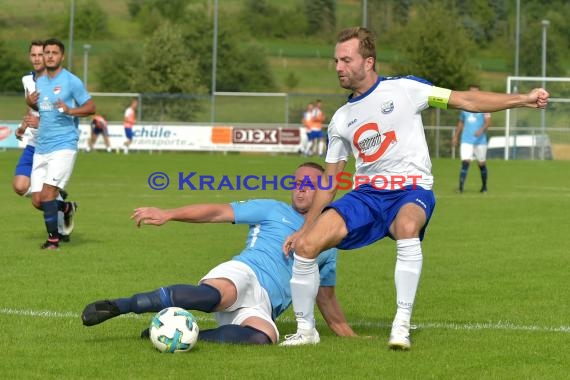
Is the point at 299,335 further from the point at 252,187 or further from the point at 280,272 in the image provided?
the point at 252,187

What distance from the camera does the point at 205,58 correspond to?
7781 centimetres

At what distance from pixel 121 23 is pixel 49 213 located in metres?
92.1

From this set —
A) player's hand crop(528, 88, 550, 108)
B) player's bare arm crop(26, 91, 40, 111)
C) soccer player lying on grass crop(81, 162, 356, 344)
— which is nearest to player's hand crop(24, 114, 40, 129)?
player's bare arm crop(26, 91, 40, 111)

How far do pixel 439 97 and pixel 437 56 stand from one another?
5139 cm

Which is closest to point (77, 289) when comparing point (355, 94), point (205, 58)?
point (355, 94)

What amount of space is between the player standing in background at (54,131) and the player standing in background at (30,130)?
203 millimetres

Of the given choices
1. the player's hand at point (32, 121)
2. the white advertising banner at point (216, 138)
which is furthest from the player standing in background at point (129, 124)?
the player's hand at point (32, 121)

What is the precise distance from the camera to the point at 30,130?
14641mm

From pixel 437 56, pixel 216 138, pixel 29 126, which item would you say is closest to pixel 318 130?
pixel 216 138

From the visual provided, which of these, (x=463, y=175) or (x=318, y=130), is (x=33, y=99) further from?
(x=318, y=130)

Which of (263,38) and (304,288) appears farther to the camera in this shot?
(263,38)

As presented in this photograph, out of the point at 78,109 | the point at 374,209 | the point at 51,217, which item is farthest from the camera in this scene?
the point at 51,217

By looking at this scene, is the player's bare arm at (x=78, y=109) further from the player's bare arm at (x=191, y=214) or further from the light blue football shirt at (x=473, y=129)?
the light blue football shirt at (x=473, y=129)

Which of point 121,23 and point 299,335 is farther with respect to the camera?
point 121,23
